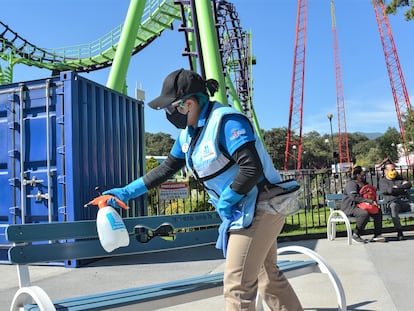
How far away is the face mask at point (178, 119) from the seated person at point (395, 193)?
21.4 ft

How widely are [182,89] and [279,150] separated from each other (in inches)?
2711

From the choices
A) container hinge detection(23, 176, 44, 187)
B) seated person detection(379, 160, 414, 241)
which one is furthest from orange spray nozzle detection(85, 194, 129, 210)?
seated person detection(379, 160, 414, 241)

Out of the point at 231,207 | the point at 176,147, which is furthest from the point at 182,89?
the point at 231,207

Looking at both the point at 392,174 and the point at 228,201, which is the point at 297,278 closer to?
the point at 228,201

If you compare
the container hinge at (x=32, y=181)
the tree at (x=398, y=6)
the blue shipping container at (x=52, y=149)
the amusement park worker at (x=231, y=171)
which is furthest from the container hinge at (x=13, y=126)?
the tree at (x=398, y=6)

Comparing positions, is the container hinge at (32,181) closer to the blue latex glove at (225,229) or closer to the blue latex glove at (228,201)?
the blue latex glove at (225,229)

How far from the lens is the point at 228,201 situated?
2.47m

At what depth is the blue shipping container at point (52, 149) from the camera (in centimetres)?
627

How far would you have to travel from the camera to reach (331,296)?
4410mm

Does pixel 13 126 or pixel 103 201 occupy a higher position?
pixel 13 126

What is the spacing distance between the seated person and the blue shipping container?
5.13m

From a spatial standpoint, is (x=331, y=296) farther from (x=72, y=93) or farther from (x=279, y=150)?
(x=279, y=150)

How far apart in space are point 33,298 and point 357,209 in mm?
6555

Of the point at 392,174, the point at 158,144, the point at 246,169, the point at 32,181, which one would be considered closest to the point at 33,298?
the point at 246,169
